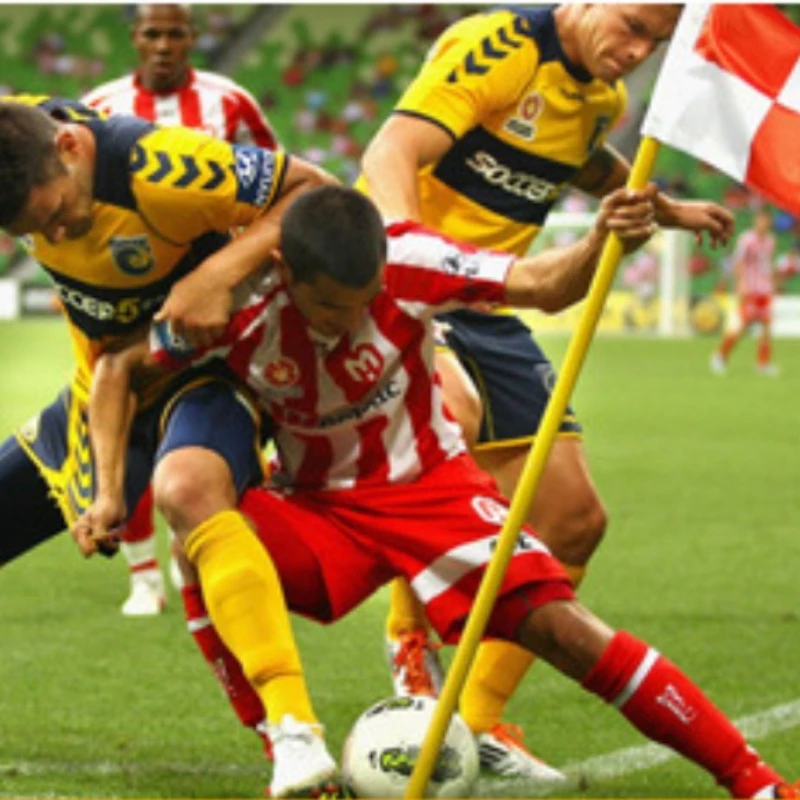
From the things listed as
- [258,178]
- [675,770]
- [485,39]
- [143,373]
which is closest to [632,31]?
[485,39]

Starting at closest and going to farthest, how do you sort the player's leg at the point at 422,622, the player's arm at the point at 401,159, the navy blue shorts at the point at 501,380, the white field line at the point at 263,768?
1. the white field line at the point at 263,768
2. the player's arm at the point at 401,159
3. the player's leg at the point at 422,622
4. the navy blue shorts at the point at 501,380

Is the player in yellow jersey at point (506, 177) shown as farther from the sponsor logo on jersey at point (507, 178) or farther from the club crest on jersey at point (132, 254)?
the club crest on jersey at point (132, 254)

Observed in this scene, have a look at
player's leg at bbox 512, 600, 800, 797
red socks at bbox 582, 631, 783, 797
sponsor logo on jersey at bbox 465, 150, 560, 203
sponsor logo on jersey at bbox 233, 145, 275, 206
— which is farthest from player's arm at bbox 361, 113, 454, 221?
red socks at bbox 582, 631, 783, 797

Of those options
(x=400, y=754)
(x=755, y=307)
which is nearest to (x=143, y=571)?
(x=400, y=754)

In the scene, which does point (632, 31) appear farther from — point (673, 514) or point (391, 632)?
point (673, 514)

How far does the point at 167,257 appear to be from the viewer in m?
4.82

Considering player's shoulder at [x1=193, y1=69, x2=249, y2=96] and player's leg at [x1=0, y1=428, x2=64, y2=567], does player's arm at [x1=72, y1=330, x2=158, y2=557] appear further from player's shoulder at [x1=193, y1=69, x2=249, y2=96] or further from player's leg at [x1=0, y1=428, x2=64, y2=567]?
player's shoulder at [x1=193, y1=69, x2=249, y2=96]

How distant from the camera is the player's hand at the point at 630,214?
4062 mm

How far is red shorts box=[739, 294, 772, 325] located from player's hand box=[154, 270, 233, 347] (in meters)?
19.5

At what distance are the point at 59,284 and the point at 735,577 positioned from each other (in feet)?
14.6

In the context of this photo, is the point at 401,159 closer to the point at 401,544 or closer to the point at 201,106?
the point at 401,544

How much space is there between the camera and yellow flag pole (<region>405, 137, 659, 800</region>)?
13.6 feet

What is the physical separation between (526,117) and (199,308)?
152 centimetres

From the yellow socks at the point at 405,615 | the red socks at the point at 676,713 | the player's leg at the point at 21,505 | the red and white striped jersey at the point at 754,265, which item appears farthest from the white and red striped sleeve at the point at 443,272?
the red and white striped jersey at the point at 754,265
